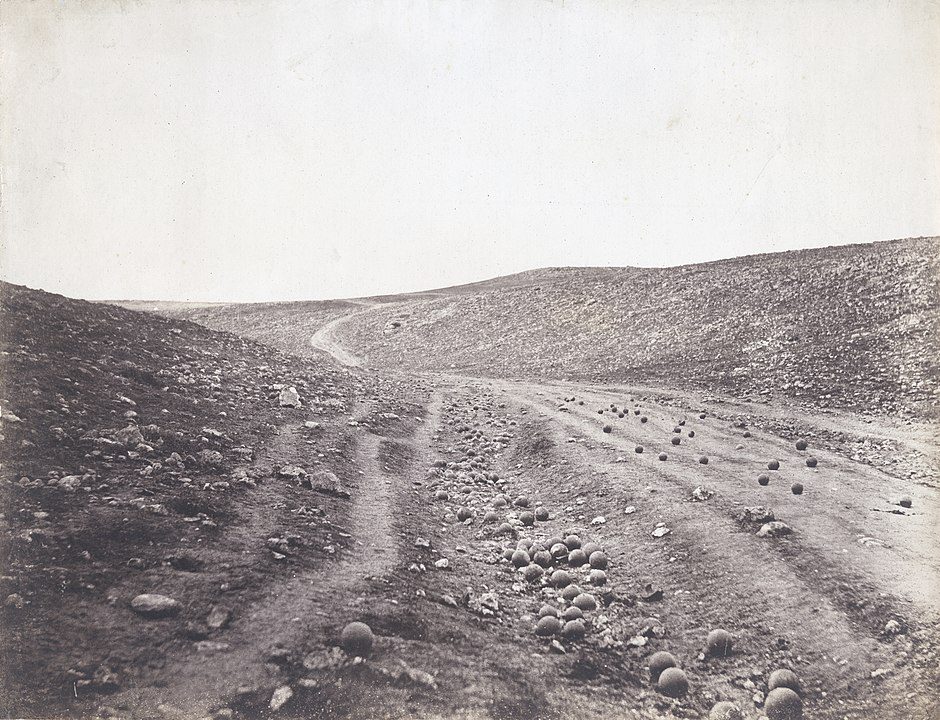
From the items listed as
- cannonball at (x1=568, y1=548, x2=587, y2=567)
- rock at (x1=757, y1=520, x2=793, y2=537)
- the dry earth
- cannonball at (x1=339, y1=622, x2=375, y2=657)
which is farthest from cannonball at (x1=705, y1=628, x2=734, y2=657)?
cannonball at (x1=339, y1=622, x2=375, y2=657)

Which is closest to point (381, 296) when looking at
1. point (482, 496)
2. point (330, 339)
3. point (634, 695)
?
point (330, 339)

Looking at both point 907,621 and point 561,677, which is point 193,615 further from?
point 907,621

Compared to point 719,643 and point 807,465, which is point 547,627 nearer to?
point 719,643

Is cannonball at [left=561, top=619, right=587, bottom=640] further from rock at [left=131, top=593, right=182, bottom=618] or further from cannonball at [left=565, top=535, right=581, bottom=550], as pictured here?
rock at [left=131, top=593, right=182, bottom=618]

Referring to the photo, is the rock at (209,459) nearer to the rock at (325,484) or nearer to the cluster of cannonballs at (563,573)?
the rock at (325,484)

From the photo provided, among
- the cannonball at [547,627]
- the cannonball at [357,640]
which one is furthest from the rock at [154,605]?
the cannonball at [547,627]

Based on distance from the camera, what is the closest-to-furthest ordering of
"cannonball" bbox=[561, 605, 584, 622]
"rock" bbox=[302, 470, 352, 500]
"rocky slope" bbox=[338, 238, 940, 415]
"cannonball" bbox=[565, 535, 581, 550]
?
"cannonball" bbox=[561, 605, 584, 622]
"cannonball" bbox=[565, 535, 581, 550]
"rock" bbox=[302, 470, 352, 500]
"rocky slope" bbox=[338, 238, 940, 415]

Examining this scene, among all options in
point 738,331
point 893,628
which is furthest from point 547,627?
point 738,331
